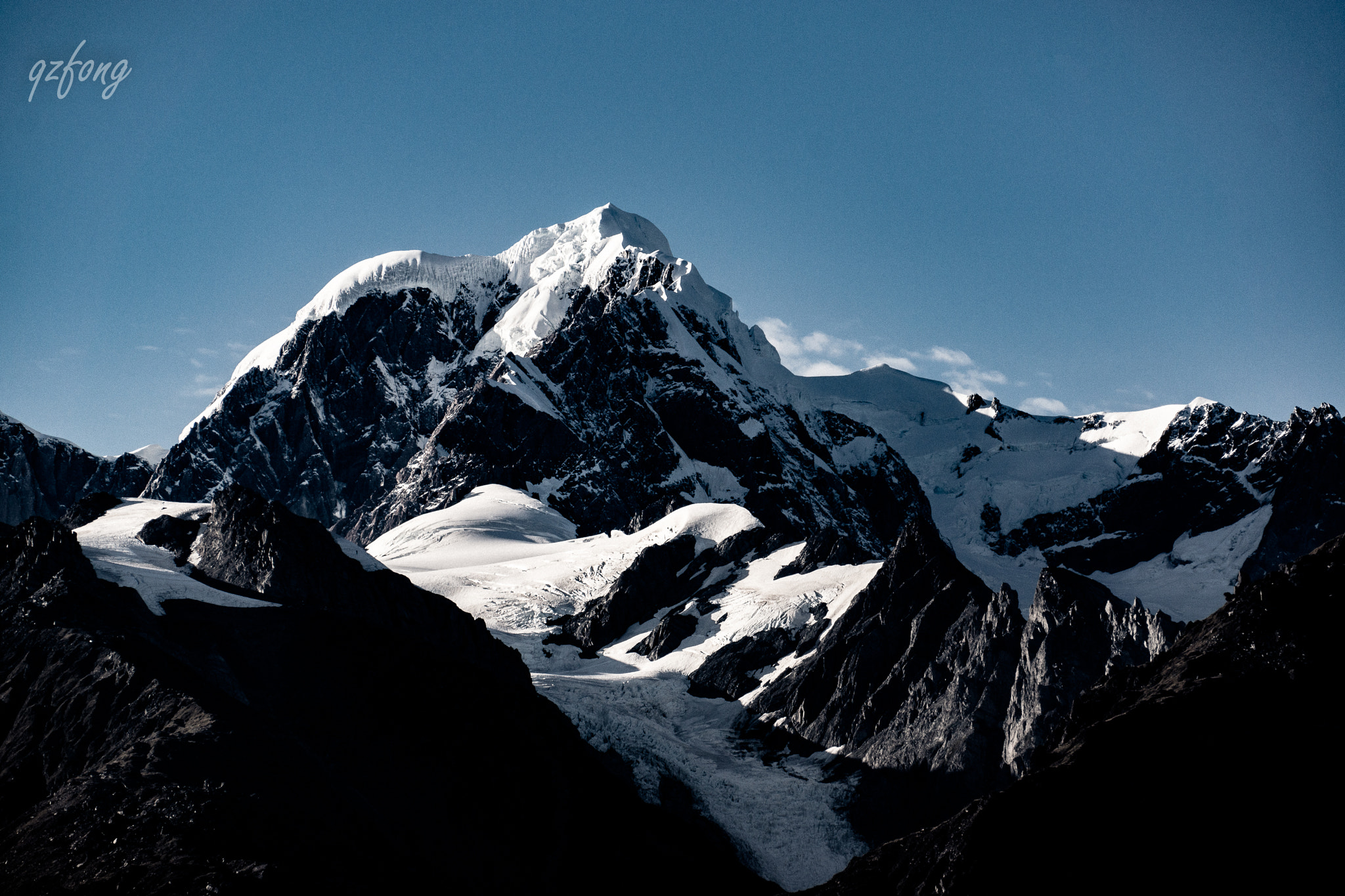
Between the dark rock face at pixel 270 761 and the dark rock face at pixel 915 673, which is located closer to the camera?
the dark rock face at pixel 270 761

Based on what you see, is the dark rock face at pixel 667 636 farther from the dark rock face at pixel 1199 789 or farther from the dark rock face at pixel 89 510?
the dark rock face at pixel 1199 789

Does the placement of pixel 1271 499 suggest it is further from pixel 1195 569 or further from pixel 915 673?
pixel 915 673

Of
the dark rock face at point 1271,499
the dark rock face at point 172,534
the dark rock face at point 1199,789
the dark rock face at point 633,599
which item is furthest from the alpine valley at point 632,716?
the dark rock face at point 1271,499

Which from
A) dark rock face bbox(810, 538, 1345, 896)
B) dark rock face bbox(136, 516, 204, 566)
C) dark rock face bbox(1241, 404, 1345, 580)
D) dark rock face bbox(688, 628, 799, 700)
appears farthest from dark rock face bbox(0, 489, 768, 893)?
dark rock face bbox(1241, 404, 1345, 580)

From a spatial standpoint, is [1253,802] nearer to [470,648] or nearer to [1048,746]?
[1048,746]

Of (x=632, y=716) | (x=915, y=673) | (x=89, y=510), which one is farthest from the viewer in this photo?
(x=89, y=510)

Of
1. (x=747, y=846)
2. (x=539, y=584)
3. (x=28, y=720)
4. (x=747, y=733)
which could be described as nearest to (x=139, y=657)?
(x=28, y=720)

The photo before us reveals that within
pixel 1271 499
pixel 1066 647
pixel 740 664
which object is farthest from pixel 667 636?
pixel 1271 499
